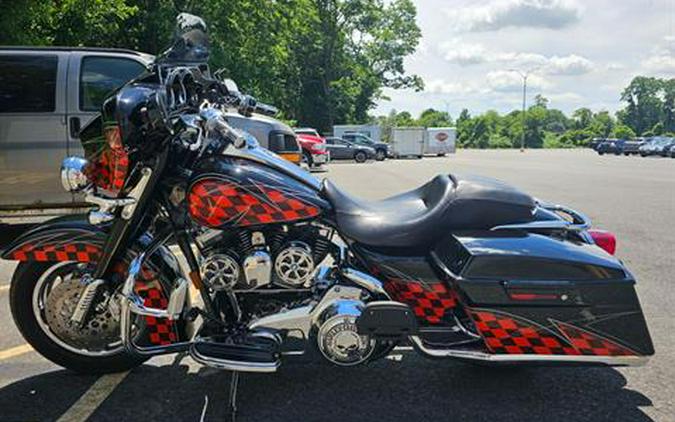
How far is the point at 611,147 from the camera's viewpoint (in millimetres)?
51219

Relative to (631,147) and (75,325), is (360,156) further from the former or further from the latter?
(631,147)

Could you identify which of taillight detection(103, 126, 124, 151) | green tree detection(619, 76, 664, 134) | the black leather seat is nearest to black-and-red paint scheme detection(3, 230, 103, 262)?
taillight detection(103, 126, 124, 151)

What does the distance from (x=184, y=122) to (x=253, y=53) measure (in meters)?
22.2

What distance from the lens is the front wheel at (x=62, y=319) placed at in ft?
10.9

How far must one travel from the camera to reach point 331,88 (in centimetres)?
4797

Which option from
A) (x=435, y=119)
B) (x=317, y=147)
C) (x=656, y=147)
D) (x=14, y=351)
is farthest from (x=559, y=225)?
(x=435, y=119)

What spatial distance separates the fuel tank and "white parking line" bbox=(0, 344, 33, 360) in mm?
1852

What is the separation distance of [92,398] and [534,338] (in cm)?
238

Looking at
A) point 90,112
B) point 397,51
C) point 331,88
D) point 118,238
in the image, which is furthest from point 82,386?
point 397,51

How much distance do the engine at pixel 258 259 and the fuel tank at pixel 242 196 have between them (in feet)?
0.34

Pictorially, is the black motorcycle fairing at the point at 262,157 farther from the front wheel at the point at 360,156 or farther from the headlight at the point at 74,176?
the front wheel at the point at 360,156

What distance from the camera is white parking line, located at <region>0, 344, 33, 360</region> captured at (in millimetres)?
3746

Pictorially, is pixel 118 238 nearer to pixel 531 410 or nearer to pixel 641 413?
pixel 531 410

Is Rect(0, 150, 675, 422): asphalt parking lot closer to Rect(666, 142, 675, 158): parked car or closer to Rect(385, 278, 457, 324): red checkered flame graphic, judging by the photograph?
Rect(385, 278, 457, 324): red checkered flame graphic
